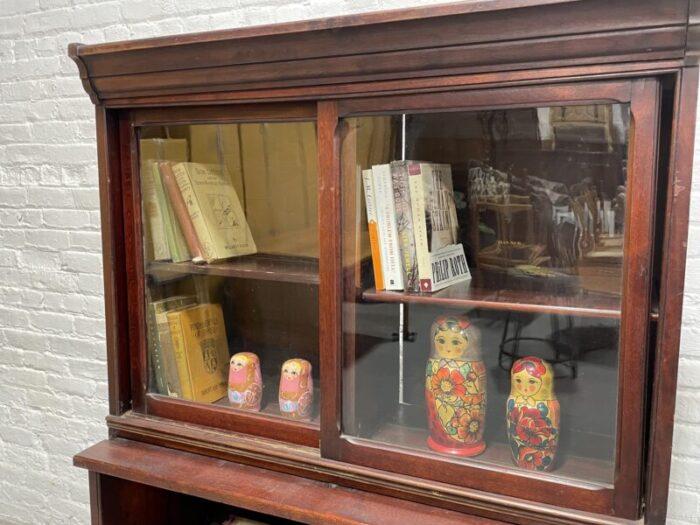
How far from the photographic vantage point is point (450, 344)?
1.05 metres

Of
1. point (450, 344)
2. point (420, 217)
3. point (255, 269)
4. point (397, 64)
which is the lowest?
point (450, 344)

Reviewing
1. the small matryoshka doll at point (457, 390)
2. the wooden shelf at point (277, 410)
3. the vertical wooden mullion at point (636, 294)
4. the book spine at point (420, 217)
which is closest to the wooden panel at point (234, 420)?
the wooden shelf at point (277, 410)

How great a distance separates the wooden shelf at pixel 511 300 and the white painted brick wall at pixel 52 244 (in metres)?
0.84

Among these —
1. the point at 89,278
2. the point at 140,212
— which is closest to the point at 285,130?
the point at 140,212

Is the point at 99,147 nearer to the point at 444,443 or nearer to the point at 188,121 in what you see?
the point at 188,121

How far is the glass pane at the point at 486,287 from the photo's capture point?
3.05ft

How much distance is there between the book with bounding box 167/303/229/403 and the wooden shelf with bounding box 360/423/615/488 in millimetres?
343

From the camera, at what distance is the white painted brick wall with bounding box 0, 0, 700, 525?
165 centimetres

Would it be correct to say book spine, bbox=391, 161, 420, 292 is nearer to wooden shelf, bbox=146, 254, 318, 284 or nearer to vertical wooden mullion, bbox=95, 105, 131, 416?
wooden shelf, bbox=146, 254, 318, 284

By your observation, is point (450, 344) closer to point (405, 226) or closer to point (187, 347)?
point (405, 226)

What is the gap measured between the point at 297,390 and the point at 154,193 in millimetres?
463

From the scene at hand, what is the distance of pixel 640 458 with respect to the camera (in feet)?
2.83

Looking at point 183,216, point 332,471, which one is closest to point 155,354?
point 183,216

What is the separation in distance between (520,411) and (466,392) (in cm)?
9
